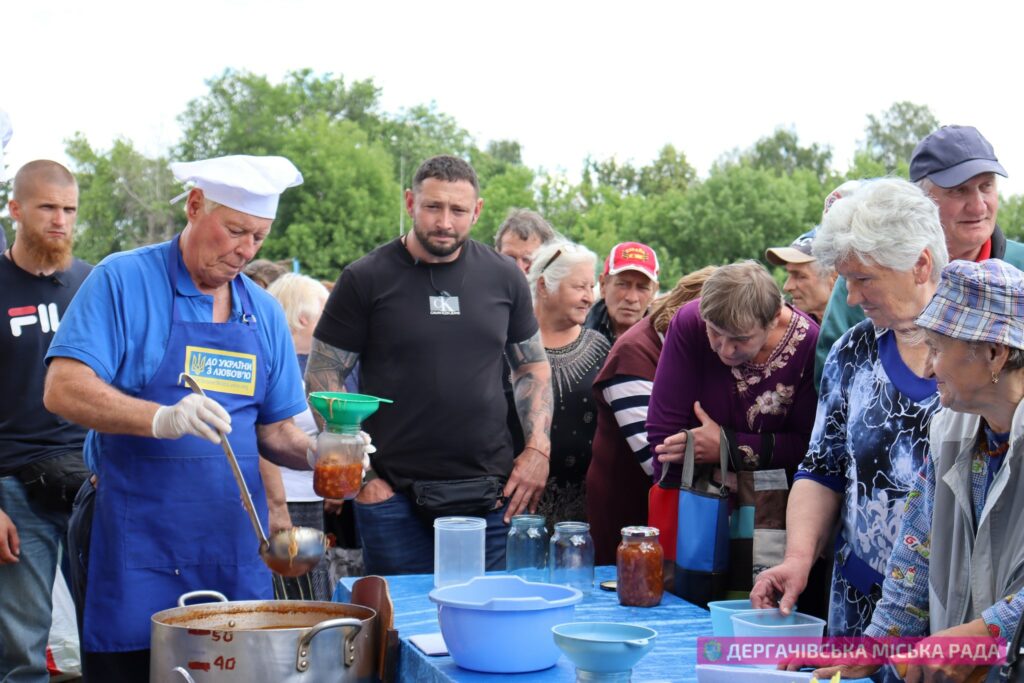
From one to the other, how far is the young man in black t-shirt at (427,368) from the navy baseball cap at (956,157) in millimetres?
1506

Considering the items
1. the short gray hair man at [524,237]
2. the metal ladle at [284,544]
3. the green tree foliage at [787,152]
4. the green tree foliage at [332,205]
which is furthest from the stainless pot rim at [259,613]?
the green tree foliage at [787,152]

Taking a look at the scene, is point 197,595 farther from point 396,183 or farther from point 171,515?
point 396,183

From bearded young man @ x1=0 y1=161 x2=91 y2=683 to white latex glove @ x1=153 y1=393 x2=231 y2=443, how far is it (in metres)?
1.63

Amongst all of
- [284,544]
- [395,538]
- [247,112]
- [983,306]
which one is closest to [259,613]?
[284,544]

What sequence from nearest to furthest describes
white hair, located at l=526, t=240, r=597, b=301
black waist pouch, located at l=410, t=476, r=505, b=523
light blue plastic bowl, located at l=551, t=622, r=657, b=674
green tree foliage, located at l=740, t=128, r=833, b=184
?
light blue plastic bowl, located at l=551, t=622, r=657, b=674 < black waist pouch, located at l=410, t=476, r=505, b=523 < white hair, located at l=526, t=240, r=597, b=301 < green tree foliage, located at l=740, t=128, r=833, b=184

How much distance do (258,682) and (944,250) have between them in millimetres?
1784

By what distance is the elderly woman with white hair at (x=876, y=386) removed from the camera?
7.97 ft

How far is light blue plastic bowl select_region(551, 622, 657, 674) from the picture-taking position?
185 centimetres

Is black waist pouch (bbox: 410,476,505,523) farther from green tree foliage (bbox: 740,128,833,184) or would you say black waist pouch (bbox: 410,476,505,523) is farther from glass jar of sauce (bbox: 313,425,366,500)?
green tree foliage (bbox: 740,128,833,184)

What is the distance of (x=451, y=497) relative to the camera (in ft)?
11.9

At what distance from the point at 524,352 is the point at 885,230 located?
1.76m

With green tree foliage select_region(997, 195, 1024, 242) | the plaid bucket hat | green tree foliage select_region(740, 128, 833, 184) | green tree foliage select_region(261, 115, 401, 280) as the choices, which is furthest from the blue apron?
green tree foliage select_region(740, 128, 833, 184)

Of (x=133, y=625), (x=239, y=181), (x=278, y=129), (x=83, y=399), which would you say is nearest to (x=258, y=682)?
(x=133, y=625)

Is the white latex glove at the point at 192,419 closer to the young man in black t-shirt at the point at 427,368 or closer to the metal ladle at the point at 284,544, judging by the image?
the metal ladle at the point at 284,544
